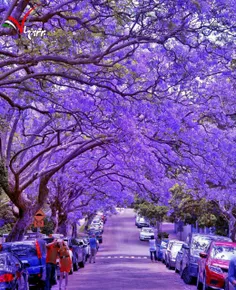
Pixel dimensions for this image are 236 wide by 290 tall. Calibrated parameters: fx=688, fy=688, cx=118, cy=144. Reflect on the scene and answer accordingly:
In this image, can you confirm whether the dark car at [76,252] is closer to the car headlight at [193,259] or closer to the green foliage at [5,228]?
the car headlight at [193,259]

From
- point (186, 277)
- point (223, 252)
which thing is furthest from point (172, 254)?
point (223, 252)

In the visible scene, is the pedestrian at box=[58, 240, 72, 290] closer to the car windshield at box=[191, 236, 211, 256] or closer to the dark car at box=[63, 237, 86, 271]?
the car windshield at box=[191, 236, 211, 256]

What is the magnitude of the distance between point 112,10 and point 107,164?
18.0 m

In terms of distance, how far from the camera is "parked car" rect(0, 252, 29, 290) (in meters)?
13.5

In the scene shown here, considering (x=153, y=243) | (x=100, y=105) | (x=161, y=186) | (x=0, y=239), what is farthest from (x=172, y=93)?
(x=0, y=239)

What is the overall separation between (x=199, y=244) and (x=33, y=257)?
6607mm

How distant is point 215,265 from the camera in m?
19.1

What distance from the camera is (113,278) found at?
25.6 m

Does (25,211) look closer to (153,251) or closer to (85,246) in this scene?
(85,246)

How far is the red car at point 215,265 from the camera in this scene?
1853 centimetres

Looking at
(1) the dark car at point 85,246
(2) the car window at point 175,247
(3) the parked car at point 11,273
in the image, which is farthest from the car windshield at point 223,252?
(1) the dark car at point 85,246

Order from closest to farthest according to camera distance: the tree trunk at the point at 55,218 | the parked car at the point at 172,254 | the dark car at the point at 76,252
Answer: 1. the dark car at the point at 76,252
2. the parked car at the point at 172,254
3. the tree trunk at the point at 55,218

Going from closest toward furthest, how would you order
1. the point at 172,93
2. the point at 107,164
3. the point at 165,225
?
the point at 172,93 < the point at 107,164 < the point at 165,225

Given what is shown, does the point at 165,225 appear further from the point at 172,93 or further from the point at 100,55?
the point at 100,55
